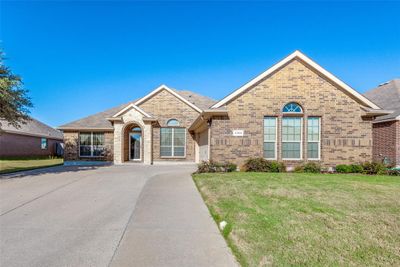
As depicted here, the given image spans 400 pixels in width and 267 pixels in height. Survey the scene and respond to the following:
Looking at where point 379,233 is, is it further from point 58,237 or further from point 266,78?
point 266,78

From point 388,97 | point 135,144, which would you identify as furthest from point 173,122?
point 388,97

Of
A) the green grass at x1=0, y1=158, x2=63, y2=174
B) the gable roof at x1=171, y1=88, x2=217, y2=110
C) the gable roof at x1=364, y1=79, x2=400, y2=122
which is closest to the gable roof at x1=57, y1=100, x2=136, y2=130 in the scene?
the green grass at x1=0, y1=158, x2=63, y2=174

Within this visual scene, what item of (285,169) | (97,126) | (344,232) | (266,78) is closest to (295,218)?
(344,232)

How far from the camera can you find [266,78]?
1316 centimetres

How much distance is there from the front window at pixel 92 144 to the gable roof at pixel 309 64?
39.0ft

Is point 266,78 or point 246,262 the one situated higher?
point 266,78

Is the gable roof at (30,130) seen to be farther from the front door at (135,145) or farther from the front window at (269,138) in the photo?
the front window at (269,138)

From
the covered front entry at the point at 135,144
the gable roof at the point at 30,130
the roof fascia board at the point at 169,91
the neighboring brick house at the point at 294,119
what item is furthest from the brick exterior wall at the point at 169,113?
the gable roof at the point at 30,130

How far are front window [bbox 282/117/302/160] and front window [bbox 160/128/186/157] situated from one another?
862 cm

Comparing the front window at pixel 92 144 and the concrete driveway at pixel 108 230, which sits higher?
the front window at pixel 92 144

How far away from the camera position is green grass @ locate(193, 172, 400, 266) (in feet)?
11.1

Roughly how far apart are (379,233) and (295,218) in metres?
1.48

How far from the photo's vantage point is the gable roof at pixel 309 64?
1285cm

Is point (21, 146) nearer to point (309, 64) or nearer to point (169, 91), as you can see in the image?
point (169, 91)
